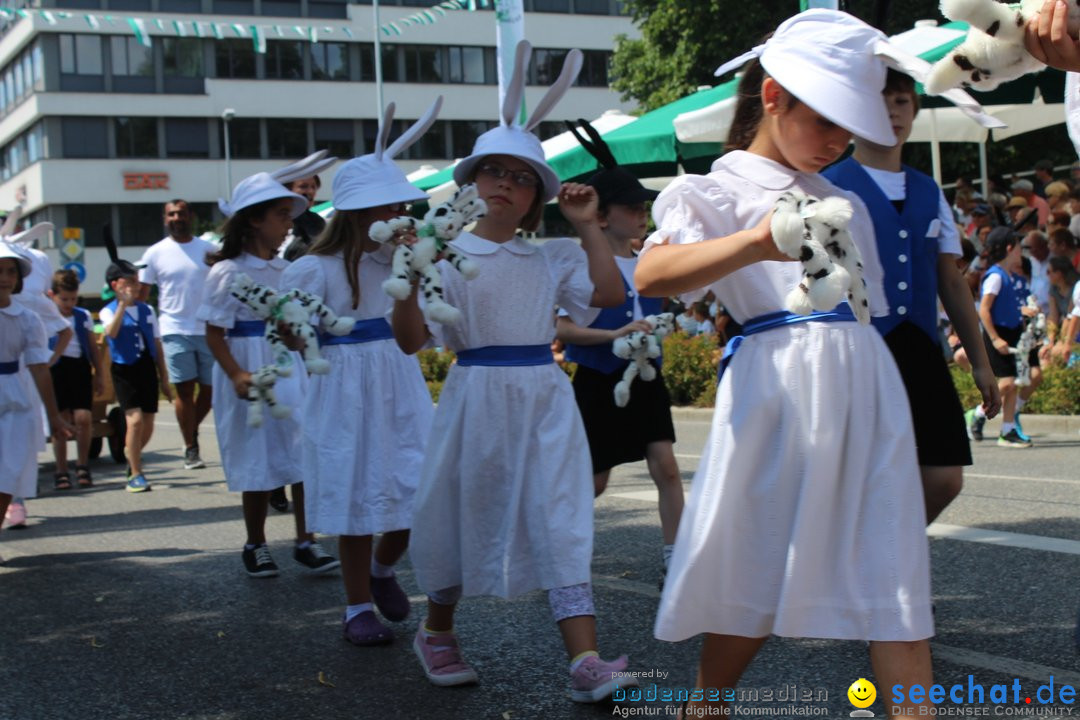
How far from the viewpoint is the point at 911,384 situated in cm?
467

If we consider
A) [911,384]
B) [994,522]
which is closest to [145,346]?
[994,522]

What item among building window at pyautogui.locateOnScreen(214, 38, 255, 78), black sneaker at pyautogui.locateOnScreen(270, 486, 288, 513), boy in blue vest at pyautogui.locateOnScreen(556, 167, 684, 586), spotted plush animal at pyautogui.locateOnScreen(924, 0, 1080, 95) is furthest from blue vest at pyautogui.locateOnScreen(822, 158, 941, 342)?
building window at pyautogui.locateOnScreen(214, 38, 255, 78)

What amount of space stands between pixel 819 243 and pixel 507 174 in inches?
76.8

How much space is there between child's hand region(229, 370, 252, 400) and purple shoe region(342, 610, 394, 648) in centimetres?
149

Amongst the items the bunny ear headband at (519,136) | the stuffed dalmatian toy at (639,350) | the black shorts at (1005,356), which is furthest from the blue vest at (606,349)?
the black shorts at (1005,356)

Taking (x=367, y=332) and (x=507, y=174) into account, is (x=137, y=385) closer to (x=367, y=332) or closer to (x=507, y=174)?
(x=367, y=332)

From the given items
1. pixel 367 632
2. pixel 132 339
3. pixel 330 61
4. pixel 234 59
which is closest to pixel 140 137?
pixel 234 59

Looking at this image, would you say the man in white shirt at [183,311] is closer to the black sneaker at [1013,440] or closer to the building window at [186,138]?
the black sneaker at [1013,440]

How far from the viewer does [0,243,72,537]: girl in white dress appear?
7746mm

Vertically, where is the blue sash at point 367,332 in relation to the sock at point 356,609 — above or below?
above

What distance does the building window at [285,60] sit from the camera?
57.8 meters

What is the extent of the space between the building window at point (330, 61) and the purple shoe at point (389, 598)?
54682mm

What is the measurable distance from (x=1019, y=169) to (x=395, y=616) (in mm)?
27397

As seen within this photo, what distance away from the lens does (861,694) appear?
3875mm
